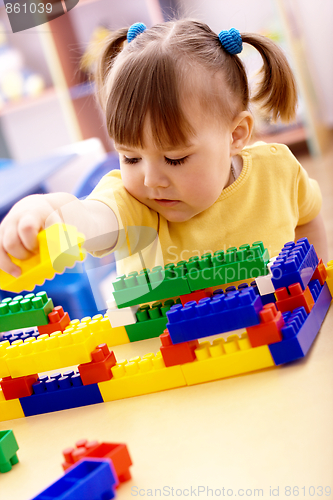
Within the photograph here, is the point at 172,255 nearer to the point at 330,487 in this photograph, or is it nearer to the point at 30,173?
the point at 330,487

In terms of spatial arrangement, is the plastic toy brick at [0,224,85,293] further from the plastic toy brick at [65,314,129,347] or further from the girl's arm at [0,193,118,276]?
the plastic toy brick at [65,314,129,347]

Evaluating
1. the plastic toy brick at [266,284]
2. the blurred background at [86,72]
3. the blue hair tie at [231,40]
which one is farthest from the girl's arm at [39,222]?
the blurred background at [86,72]

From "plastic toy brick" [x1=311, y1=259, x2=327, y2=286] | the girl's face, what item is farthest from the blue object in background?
"plastic toy brick" [x1=311, y1=259, x2=327, y2=286]

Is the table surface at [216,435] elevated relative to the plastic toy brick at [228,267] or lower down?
lower down

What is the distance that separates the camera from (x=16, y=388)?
1.67ft

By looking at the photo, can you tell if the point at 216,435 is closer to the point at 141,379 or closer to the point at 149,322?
the point at 141,379

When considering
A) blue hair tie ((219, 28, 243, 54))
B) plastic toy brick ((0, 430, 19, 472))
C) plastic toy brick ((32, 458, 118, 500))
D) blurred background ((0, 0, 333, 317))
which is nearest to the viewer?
plastic toy brick ((32, 458, 118, 500))

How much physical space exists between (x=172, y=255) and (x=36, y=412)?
376 mm

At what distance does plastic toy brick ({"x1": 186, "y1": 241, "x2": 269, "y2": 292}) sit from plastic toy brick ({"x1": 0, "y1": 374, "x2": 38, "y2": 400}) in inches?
8.2

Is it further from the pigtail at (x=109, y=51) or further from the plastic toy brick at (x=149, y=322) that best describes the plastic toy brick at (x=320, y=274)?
the pigtail at (x=109, y=51)

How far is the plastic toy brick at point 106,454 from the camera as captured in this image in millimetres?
336

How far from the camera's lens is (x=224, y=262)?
53 centimetres

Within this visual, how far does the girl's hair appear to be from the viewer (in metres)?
0.62

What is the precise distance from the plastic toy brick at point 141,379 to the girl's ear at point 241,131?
412 mm
